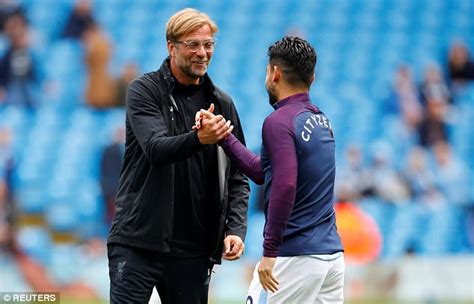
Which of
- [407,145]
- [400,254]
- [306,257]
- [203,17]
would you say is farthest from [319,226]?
[407,145]

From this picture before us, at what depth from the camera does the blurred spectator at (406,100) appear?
15625 mm

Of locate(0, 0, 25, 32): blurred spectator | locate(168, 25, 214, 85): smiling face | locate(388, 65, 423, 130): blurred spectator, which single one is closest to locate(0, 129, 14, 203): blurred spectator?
locate(0, 0, 25, 32): blurred spectator

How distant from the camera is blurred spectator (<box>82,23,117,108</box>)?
15.7 m

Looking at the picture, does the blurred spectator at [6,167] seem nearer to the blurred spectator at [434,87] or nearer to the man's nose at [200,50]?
the blurred spectator at [434,87]

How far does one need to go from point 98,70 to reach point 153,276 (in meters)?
11.0

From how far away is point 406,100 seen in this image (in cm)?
1585

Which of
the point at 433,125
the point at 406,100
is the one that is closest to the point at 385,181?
the point at 433,125

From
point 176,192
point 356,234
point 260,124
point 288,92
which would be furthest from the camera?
point 260,124

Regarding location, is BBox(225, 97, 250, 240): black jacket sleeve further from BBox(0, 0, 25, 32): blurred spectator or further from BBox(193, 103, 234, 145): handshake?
BBox(0, 0, 25, 32): blurred spectator

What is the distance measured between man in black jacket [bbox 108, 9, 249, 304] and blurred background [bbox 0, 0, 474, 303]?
18.1 feet

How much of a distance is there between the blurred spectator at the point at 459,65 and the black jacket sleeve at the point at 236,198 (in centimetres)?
1140

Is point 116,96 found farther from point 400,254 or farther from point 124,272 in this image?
point 124,272

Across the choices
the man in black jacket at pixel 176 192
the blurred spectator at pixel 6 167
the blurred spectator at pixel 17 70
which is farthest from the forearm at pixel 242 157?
the blurred spectator at pixel 17 70

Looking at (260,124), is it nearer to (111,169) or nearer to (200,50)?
(111,169)
